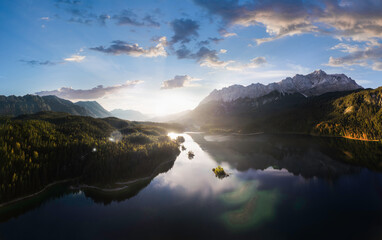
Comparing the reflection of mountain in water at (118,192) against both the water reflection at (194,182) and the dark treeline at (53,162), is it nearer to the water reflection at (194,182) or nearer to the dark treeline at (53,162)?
the dark treeline at (53,162)

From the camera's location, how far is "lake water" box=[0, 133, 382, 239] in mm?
37031

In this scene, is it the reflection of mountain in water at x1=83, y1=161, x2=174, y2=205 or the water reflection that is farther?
the water reflection

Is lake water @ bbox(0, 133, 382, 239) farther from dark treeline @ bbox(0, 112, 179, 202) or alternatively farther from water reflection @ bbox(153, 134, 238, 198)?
dark treeline @ bbox(0, 112, 179, 202)

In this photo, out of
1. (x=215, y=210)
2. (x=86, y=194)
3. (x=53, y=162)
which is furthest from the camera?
(x=53, y=162)

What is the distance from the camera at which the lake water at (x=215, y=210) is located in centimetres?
3703

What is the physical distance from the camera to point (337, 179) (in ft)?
226

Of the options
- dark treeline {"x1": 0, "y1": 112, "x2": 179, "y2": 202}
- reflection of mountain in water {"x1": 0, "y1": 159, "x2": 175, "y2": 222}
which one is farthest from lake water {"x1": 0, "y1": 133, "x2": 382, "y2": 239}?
dark treeline {"x1": 0, "y1": 112, "x2": 179, "y2": 202}

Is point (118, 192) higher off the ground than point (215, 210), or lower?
higher

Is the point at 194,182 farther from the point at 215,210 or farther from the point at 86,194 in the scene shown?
the point at 86,194

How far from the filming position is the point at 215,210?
46.2m

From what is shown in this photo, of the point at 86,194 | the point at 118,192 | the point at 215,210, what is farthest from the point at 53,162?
the point at 215,210

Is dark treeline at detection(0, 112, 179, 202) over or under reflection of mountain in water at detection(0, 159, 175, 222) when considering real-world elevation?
over

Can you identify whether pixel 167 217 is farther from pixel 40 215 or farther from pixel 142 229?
pixel 40 215

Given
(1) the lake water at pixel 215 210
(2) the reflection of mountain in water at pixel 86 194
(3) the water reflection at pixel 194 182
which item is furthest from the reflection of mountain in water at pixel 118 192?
(3) the water reflection at pixel 194 182
